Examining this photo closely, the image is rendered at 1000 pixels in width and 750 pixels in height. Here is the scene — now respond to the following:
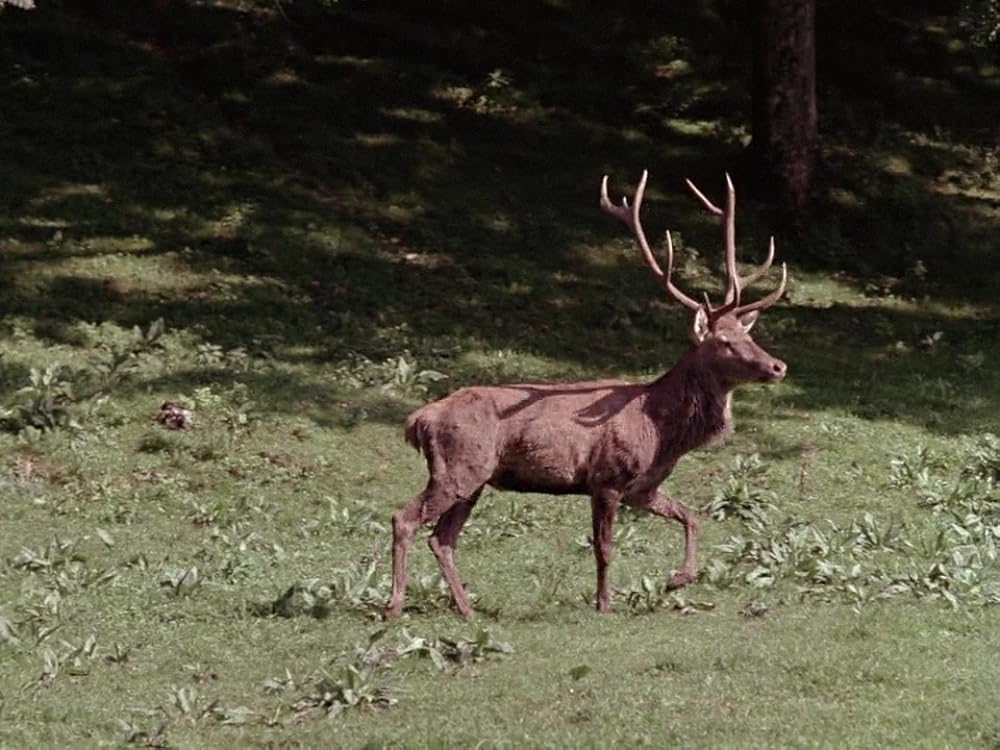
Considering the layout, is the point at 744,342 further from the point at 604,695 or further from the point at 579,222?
the point at 579,222

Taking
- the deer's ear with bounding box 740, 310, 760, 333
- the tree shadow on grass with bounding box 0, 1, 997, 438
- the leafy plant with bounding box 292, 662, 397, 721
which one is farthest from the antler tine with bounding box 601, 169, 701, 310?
the tree shadow on grass with bounding box 0, 1, 997, 438

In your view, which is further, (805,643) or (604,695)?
(805,643)

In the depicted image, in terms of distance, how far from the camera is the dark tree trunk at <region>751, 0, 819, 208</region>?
2348 cm

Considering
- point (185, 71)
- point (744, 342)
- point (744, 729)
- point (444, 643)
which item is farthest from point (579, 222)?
point (744, 729)

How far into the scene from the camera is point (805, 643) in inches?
410

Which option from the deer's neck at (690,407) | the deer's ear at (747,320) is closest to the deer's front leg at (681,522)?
the deer's neck at (690,407)

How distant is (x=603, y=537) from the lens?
38.5ft

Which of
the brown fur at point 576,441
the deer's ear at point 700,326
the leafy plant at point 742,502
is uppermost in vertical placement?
the deer's ear at point 700,326

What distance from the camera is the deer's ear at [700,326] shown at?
12383mm

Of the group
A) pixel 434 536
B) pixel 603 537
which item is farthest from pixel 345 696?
pixel 603 537

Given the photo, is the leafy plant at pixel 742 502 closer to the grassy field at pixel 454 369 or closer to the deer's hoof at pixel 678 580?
the grassy field at pixel 454 369

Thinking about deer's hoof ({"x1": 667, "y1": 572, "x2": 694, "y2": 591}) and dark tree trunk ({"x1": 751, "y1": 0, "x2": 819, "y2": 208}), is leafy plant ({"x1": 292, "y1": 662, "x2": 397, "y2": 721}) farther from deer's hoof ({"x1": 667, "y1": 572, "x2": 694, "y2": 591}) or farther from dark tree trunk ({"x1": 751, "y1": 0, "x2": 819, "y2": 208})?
dark tree trunk ({"x1": 751, "y1": 0, "x2": 819, "y2": 208})

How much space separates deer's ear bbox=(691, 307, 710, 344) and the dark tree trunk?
11.8 metres

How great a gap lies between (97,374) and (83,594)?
515cm
